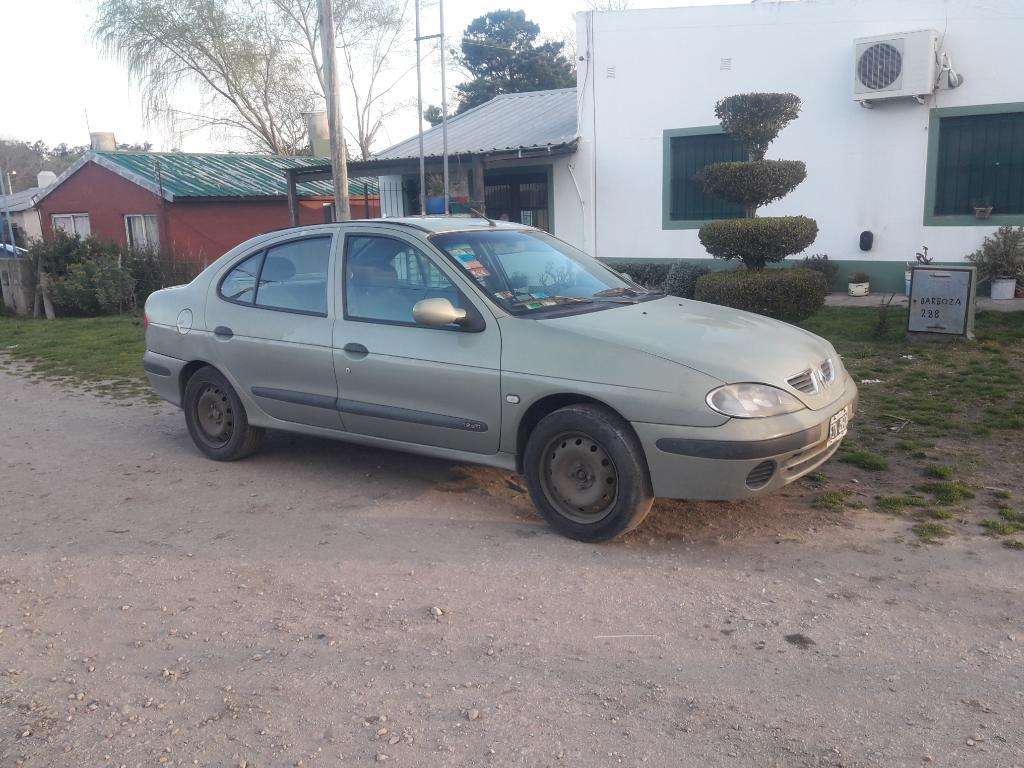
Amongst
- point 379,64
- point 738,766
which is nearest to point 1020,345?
point 738,766

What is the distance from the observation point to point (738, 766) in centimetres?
283

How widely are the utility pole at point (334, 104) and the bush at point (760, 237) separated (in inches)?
193

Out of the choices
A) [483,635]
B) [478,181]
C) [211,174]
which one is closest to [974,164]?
[478,181]

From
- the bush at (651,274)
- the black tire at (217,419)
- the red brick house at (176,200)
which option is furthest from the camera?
the red brick house at (176,200)

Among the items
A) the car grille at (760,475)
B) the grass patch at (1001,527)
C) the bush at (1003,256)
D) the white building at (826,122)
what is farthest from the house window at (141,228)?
the grass patch at (1001,527)

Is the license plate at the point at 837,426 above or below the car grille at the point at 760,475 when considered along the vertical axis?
above

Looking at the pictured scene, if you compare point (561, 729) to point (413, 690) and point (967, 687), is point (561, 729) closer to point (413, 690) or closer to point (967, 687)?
point (413, 690)

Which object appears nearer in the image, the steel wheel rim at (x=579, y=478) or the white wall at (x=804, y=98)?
the steel wheel rim at (x=579, y=478)

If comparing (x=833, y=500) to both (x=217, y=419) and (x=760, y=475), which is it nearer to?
(x=760, y=475)

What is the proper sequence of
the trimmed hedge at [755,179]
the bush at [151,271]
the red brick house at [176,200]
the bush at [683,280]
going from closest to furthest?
the trimmed hedge at [755,179] → the bush at [683,280] → the bush at [151,271] → the red brick house at [176,200]

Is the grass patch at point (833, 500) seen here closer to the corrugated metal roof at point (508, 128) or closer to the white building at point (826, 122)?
the white building at point (826, 122)

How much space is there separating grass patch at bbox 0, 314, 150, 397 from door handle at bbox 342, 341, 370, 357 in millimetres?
4458

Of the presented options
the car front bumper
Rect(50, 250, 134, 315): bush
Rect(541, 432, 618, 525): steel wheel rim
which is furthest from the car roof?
Rect(50, 250, 134, 315): bush

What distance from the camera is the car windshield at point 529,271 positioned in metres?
5.16
